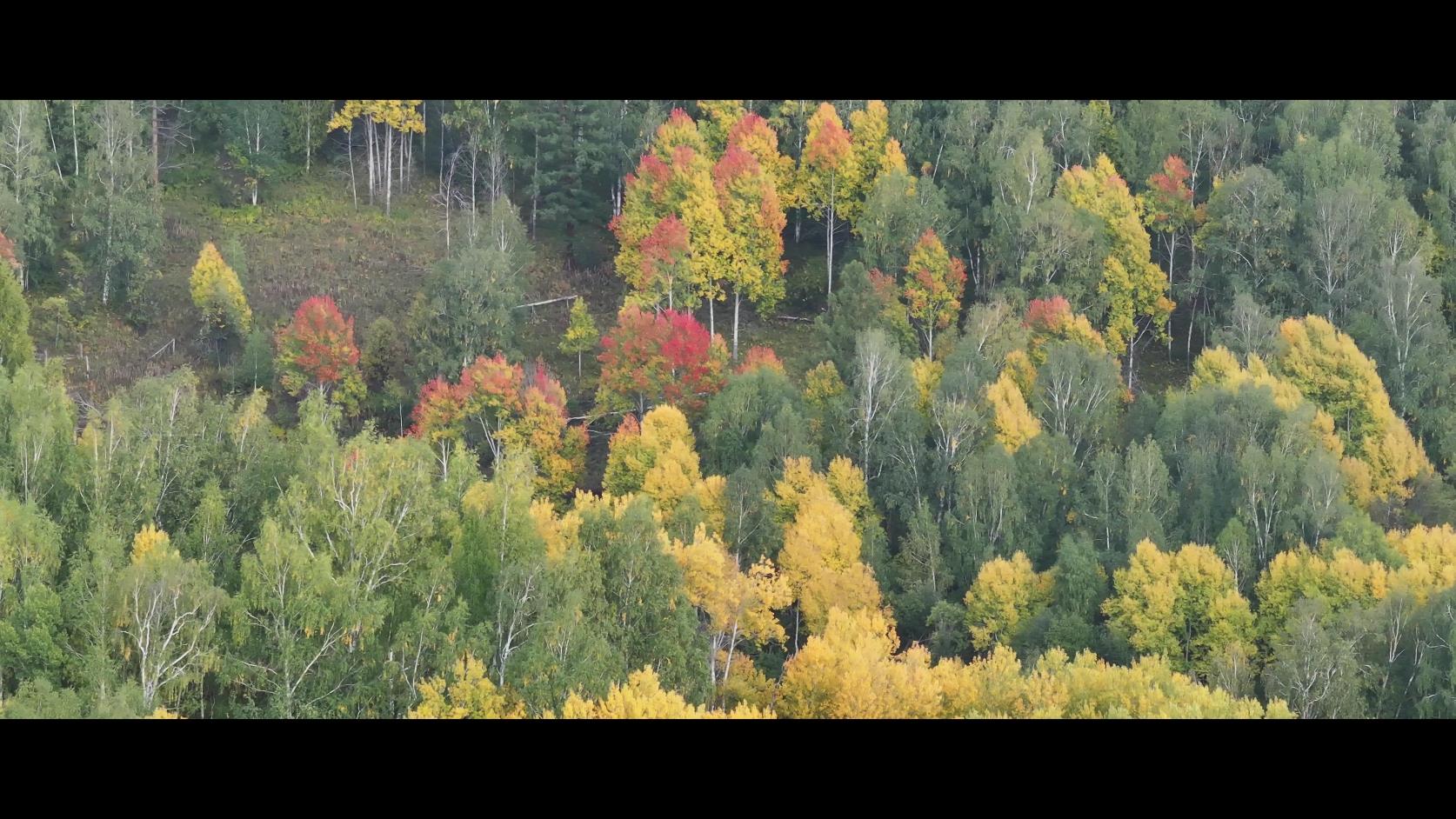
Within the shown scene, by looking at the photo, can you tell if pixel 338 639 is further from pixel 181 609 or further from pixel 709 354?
pixel 709 354

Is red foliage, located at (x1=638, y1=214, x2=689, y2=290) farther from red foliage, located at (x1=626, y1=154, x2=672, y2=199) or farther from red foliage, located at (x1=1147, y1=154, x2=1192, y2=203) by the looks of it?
red foliage, located at (x1=1147, y1=154, x2=1192, y2=203)

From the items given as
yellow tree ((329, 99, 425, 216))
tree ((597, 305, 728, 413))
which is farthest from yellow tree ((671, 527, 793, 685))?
yellow tree ((329, 99, 425, 216))

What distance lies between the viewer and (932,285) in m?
82.0

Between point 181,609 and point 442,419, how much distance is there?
66.4ft

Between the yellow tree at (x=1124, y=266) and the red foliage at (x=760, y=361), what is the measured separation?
16081 millimetres

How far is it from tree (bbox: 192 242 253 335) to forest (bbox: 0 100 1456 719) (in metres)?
0.21

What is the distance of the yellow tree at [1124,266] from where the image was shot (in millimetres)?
83375

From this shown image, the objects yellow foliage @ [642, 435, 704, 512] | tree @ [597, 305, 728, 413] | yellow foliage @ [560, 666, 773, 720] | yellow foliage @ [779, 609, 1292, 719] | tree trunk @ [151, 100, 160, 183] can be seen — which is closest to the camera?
yellow foliage @ [560, 666, 773, 720]

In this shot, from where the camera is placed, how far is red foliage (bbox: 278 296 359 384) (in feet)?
249

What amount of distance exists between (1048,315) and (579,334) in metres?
21.0

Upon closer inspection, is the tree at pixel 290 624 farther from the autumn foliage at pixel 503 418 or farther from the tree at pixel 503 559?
the autumn foliage at pixel 503 418

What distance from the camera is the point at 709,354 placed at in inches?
3088

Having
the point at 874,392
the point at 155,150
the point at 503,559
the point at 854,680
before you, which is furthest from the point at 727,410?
the point at 155,150

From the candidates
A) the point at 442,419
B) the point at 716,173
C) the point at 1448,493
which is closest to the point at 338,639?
the point at 442,419
